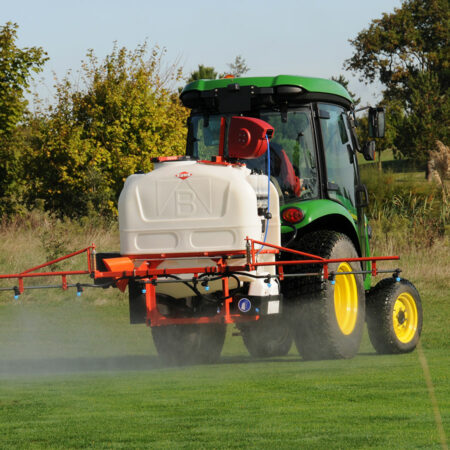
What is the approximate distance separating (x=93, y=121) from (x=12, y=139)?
4.25 m

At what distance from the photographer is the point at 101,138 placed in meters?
30.1

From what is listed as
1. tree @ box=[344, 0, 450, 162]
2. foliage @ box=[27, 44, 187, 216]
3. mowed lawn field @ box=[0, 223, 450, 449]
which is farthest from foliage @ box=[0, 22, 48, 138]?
tree @ box=[344, 0, 450, 162]

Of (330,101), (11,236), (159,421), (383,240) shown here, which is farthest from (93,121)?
(159,421)

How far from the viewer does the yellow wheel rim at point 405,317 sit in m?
10.7

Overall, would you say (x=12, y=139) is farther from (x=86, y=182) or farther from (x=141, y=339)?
(x=141, y=339)

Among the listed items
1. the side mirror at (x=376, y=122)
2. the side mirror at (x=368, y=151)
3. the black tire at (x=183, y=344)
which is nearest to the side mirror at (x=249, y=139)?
the side mirror at (x=376, y=122)

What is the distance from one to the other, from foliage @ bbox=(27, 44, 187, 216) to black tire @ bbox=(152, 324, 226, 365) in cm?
1759

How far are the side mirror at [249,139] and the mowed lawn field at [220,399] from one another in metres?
2.06

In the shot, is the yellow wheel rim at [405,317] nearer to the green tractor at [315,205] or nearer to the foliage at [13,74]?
the green tractor at [315,205]

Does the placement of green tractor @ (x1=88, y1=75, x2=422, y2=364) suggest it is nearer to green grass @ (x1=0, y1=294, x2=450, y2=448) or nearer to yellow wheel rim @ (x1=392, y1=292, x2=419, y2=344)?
yellow wheel rim @ (x1=392, y1=292, x2=419, y2=344)

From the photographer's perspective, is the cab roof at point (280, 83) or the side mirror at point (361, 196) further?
the side mirror at point (361, 196)

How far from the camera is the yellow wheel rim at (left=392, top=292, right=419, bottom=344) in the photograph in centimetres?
1070

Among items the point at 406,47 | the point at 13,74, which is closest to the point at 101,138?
the point at 13,74

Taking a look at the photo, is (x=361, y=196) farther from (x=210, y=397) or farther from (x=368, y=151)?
(x=210, y=397)
